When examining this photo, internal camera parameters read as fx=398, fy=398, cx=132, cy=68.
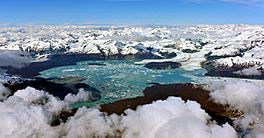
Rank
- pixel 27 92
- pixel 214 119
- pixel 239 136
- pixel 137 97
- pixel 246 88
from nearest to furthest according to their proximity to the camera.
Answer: pixel 239 136, pixel 214 119, pixel 27 92, pixel 246 88, pixel 137 97

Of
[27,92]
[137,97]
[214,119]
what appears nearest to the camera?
[214,119]

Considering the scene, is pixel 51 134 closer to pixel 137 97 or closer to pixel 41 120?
pixel 41 120

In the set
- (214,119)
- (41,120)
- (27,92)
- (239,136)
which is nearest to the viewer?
(239,136)

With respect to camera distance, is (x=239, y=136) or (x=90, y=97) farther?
(x=90, y=97)

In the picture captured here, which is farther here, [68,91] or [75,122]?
[68,91]

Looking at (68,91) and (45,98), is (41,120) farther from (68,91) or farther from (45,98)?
(68,91)

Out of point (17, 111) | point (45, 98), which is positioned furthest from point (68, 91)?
point (17, 111)

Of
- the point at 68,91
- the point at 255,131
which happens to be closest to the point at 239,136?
the point at 255,131

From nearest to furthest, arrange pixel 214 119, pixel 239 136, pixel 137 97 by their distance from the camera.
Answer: pixel 239 136
pixel 214 119
pixel 137 97
